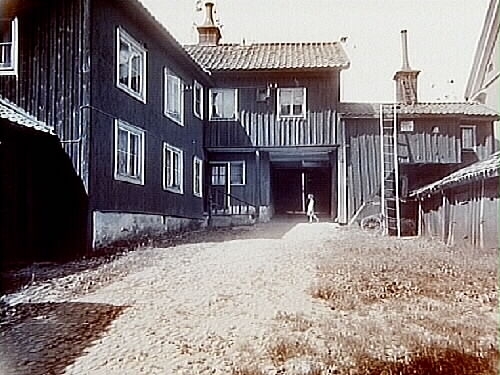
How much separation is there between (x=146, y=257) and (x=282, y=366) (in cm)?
180

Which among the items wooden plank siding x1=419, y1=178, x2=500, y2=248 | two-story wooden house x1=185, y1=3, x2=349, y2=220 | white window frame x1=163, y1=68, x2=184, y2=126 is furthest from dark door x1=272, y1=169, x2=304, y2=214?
wooden plank siding x1=419, y1=178, x2=500, y2=248

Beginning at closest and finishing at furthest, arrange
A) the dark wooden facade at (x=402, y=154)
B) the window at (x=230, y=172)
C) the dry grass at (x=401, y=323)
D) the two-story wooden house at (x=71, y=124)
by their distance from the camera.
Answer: the dry grass at (x=401, y=323) → the two-story wooden house at (x=71, y=124) → the dark wooden facade at (x=402, y=154) → the window at (x=230, y=172)

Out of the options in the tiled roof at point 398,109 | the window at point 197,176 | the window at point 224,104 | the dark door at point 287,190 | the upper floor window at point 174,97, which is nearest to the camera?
Result: the tiled roof at point 398,109

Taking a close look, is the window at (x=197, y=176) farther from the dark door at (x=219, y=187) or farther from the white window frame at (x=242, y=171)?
the white window frame at (x=242, y=171)

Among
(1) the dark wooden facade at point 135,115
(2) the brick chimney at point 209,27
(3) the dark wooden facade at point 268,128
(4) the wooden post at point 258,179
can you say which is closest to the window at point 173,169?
(1) the dark wooden facade at point 135,115

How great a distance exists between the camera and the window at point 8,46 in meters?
3.97

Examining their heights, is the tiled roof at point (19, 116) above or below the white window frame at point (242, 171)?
above

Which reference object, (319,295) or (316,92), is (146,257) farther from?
(316,92)

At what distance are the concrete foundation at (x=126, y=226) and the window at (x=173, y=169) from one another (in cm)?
49

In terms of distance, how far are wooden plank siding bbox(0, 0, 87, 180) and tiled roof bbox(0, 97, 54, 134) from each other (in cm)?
6

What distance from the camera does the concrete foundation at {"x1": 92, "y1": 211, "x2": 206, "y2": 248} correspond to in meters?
4.27

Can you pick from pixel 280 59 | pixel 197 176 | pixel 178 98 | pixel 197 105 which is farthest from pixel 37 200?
pixel 197 105

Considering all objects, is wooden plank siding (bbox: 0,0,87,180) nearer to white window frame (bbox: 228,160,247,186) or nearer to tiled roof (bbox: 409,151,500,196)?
tiled roof (bbox: 409,151,500,196)

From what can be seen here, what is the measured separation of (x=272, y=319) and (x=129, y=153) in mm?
3046
